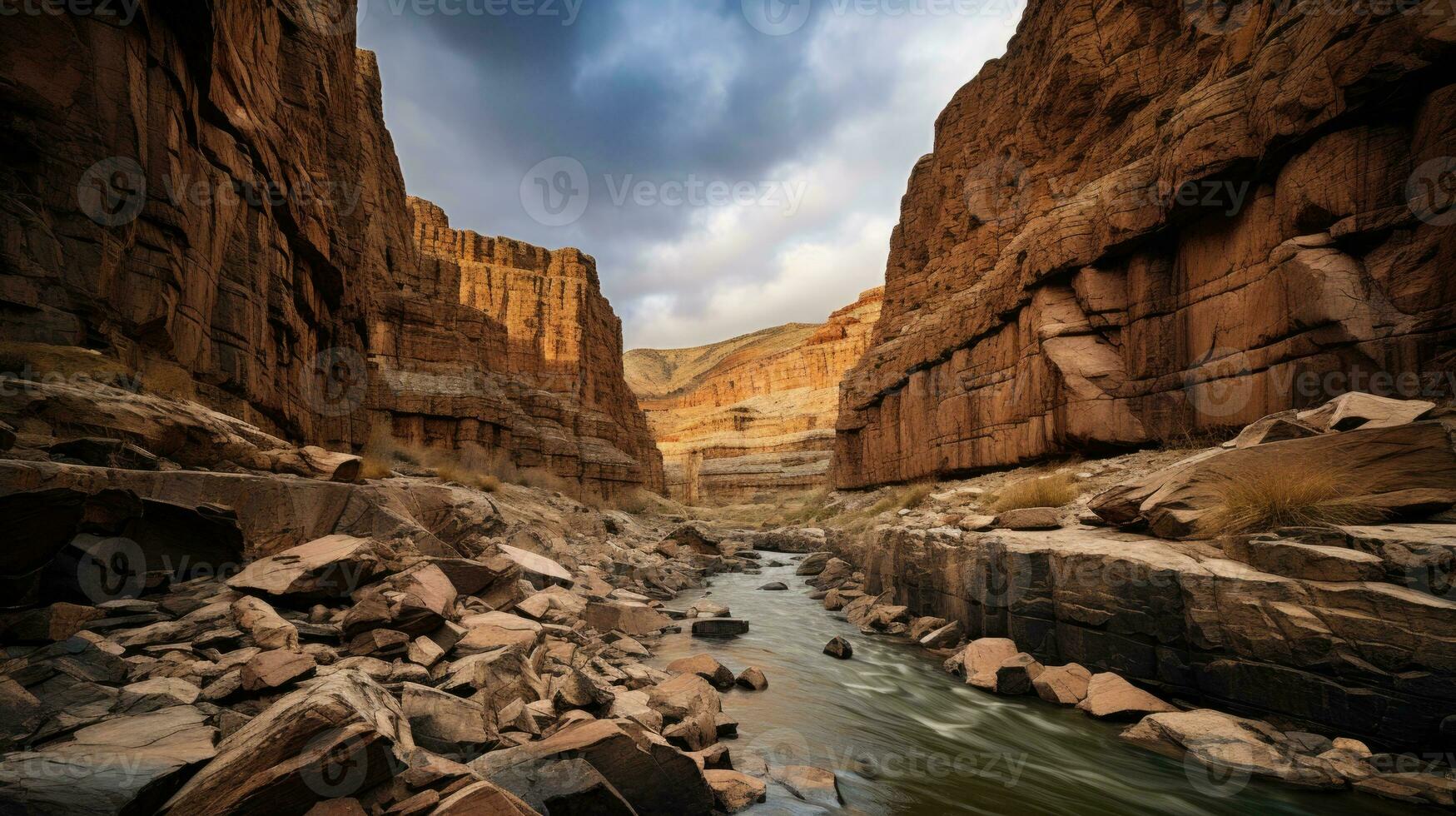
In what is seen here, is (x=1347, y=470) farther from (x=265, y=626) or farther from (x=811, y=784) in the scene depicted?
(x=265, y=626)

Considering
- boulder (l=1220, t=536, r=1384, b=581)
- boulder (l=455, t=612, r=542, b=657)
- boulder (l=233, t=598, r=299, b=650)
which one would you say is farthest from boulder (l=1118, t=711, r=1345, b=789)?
boulder (l=233, t=598, r=299, b=650)

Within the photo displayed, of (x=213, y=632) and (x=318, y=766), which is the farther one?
(x=213, y=632)

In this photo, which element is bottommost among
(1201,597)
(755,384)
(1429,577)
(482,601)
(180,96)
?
(482,601)

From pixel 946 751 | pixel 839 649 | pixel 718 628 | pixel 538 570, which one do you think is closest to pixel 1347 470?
pixel 946 751

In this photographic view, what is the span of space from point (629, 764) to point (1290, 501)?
20.6ft

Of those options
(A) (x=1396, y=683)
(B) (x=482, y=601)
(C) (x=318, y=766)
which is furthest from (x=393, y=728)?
(A) (x=1396, y=683)

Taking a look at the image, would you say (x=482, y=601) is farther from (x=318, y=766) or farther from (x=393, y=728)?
(x=318, y=766)

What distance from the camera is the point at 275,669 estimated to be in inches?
124

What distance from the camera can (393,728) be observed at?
293cm

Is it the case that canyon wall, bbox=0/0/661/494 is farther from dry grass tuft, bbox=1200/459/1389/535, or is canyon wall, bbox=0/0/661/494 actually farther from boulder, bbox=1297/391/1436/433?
boulder, bbox=1297/391/1436/433

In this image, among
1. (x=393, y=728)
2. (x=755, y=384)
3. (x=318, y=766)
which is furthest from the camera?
(x=755, y=384)

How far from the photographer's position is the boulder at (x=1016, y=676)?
603 cm

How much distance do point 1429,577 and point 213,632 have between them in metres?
8.54

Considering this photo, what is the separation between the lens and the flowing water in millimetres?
4016
